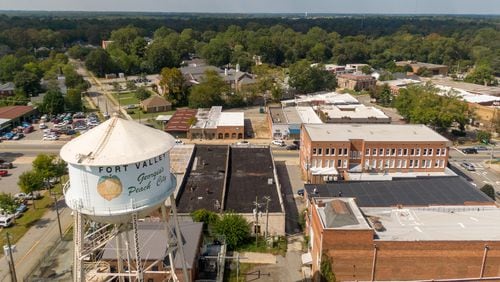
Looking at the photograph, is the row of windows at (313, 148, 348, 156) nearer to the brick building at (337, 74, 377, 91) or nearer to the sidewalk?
the sidewalk

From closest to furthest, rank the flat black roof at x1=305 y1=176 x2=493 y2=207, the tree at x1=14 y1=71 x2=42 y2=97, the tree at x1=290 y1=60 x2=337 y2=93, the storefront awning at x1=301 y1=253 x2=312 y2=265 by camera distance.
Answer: the storefront awning at x1=301 y1=253 x2=312 y2=265 < the flat black roof at x1=305 y1=176 x2=493 y2=207 < the tree at x1=14 y1=71 x2=42 y2=97 < the tree at x1=290 y1=60 x2=337 y2=93

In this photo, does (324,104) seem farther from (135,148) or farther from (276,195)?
(135,148)

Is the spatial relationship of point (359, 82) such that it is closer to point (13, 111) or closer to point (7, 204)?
point (13, 111)

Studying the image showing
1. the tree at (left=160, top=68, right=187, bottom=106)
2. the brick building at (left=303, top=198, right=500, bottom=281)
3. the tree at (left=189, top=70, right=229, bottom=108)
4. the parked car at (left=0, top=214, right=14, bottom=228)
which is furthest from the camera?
the tree at (left=160, top=68, right=187, bottom=106)

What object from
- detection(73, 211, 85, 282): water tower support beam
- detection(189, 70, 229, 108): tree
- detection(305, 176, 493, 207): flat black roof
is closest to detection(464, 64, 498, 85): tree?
detection(189, 70, 229, 108): tree

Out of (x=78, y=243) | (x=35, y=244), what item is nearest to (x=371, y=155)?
(x=35, y=244)

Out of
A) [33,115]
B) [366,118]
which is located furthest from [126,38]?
[366,118]
